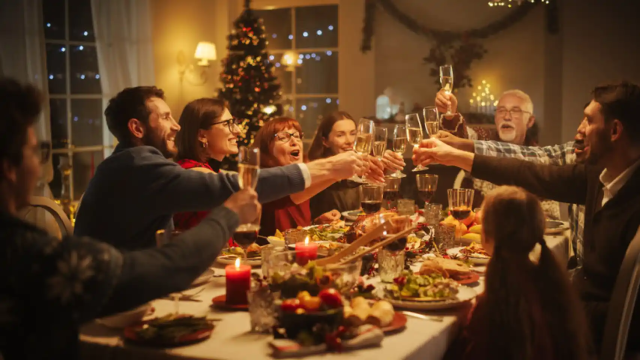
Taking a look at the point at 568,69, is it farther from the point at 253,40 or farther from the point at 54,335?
Result: the point at 54,335

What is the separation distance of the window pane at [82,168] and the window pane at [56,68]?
1.86 ft

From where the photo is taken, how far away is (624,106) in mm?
2441

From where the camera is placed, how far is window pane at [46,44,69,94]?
17.4ft

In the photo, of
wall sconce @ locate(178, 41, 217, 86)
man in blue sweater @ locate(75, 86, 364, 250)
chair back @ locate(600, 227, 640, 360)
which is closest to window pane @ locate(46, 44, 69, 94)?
wall sconce @ locate(178, 41, 217, 86)

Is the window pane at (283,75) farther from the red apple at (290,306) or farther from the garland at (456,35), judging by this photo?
the red apple at (290,306)

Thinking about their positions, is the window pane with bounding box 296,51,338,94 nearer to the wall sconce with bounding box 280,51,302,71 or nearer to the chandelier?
the wall sconce with bounding box 280,51,302,71

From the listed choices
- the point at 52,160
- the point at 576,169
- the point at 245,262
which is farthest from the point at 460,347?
the point at 52,160

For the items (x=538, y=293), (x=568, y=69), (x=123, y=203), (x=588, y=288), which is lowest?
(x=588, y=288)

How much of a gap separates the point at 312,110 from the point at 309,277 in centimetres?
557

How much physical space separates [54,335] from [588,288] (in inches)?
73.6

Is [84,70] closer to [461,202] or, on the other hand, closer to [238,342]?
[461,202]

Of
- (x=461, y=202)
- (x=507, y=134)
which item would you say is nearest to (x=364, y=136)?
(x=461, y=202)

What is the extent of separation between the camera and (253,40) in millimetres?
6312

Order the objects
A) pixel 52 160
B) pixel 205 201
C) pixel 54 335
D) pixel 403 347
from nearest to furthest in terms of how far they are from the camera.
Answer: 1. pixel 54 335
2. pixel 403 347
3. pixel 205 201
4. pixel 52 160
